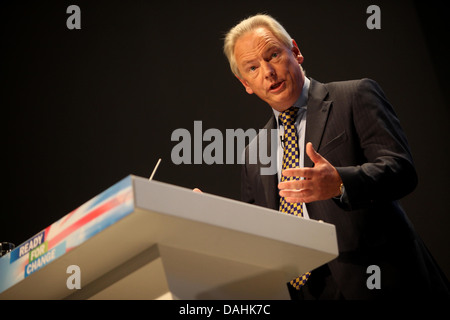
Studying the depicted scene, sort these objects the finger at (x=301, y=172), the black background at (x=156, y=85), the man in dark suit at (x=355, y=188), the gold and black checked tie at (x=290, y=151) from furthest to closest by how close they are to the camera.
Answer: the black background at (x=156, y=85), the gold and black checked tie at (x=290, y=151), the man in dark suit at (x=355, y=188), the finger at (x=301, y=172)


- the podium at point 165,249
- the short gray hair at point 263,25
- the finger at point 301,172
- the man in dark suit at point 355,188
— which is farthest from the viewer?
the short gray hair at point 263,25

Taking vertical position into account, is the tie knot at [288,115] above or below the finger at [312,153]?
above

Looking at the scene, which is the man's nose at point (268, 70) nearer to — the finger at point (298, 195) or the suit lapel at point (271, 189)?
the suit lapel at point (271, 189)

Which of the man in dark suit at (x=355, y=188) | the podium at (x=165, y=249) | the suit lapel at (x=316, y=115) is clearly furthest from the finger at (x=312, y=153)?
the suit lapel at (x=316, y=115)

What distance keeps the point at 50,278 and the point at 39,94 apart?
7.06 feet

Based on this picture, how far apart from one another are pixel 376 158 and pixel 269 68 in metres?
0.62

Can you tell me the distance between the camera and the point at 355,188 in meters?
1.36

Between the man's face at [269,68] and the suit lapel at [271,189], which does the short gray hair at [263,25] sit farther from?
the suit lapel at [271,189]

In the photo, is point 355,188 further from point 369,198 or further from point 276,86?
point 276,86

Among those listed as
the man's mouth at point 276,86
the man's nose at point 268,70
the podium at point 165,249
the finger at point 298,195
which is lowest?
the podium at point 165,249

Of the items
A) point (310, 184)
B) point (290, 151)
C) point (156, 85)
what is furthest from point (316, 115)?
point (156, 85)

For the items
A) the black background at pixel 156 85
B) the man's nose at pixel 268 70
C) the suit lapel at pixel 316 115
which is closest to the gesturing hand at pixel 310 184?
the suit lapel at pixel 316 115

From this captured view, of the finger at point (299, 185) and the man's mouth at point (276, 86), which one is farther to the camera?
the man's mouth at point (276, 86)

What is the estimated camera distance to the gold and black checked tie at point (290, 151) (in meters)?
1.71
